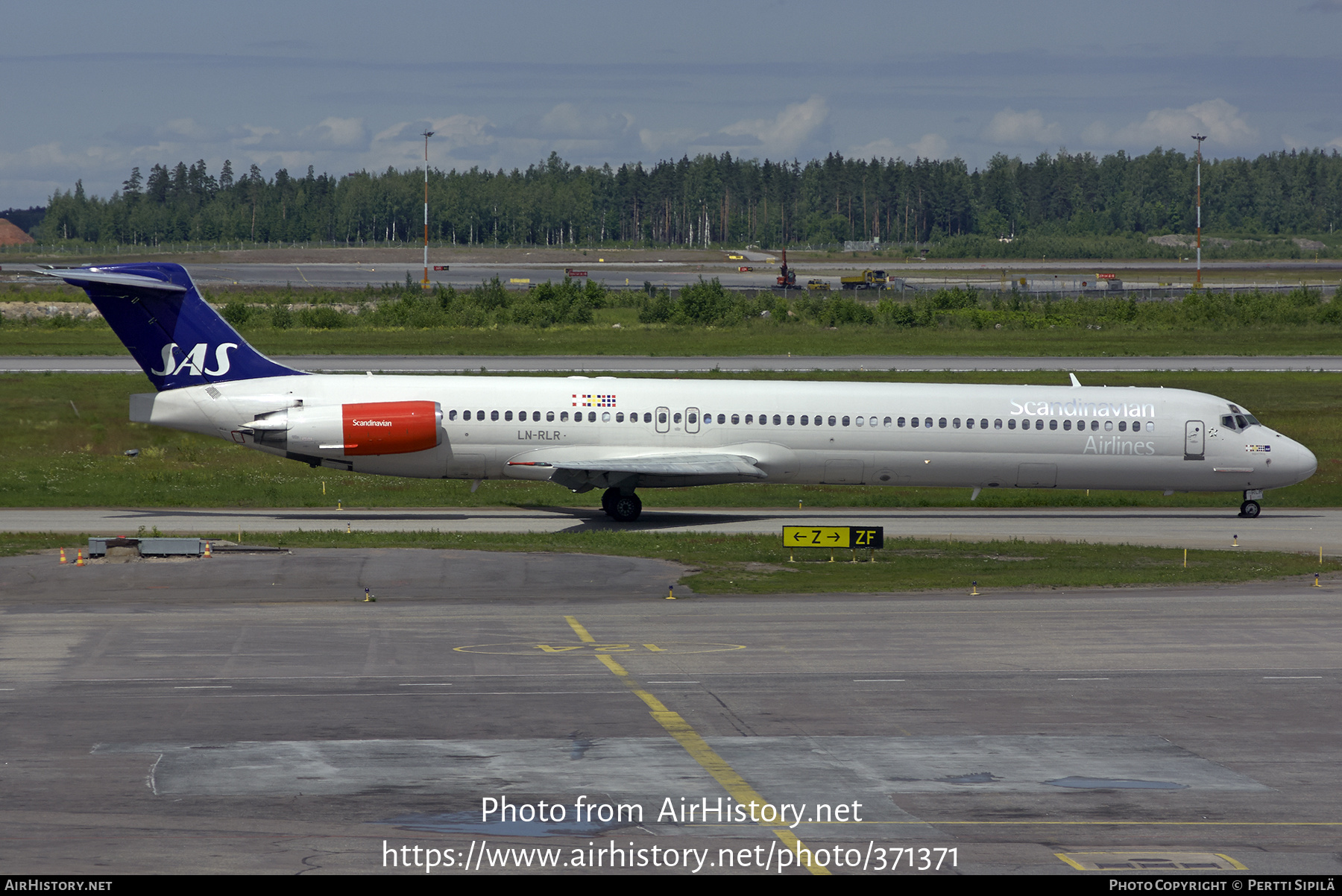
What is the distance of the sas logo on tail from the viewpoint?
34.6 metres

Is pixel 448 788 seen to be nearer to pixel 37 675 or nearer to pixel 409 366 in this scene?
pixel 37 675

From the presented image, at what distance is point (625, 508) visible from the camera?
3525 centimetres

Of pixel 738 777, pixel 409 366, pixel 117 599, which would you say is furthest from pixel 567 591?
pixel 409 366

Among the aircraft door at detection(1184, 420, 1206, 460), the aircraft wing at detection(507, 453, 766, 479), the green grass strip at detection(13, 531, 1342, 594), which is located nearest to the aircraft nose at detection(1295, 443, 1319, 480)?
the aircraft door at detection(1184, 420, 1206, 460)

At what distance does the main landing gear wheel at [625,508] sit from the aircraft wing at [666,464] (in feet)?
3.54

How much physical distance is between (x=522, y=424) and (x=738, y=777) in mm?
21764

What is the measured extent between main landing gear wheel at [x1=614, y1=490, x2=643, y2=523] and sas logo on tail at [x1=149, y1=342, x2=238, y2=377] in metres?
10.8

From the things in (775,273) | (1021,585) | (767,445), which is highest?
(775,273)

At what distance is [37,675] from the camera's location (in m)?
18.6

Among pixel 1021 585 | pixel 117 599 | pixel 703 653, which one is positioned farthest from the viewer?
pixel 1021 585

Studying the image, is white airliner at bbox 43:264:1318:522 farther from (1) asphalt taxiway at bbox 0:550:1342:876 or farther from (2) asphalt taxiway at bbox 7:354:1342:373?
(2) asphalt taxiway at bbox 7:354:1342:373

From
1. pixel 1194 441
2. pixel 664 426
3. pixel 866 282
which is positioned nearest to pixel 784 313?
pixel 866 282

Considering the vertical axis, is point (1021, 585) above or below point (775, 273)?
below

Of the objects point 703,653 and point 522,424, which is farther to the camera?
point 522,424
